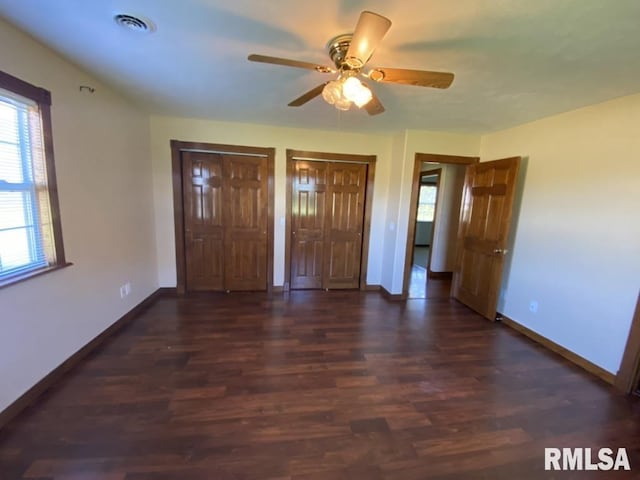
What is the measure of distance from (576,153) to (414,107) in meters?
1.56

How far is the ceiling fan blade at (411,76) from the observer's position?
4.99 feet

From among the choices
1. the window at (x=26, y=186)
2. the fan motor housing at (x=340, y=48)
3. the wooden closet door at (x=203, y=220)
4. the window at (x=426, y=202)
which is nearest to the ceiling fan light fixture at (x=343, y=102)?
the fan motor housing at (x=340, y=48)

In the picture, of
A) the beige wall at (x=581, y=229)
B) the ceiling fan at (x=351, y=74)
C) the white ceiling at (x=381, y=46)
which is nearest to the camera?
the white ceiling at (x=381, y=46)

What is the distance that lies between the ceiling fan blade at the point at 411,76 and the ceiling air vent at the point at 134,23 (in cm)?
124

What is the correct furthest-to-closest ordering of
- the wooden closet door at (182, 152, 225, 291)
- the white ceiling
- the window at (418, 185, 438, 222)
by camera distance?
the window at (418, 185, 438, 222)
the wooden closet door at (182, 152, 225, 291)
the white ceiling

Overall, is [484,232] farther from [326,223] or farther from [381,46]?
[381,46]

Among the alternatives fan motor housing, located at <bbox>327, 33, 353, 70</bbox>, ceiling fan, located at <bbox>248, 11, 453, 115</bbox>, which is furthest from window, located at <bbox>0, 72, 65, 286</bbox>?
fan motor housing, located at <bbox>327, 33, 353, 70</bbox>

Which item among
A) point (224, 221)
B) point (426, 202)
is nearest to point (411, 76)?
point (224, 221)

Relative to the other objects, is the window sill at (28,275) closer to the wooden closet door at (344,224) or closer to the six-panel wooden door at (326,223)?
the six-panel wooden door at (326,223)

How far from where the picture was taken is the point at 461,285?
400 centimetres

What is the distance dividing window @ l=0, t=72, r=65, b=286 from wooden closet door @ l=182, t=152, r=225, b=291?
1747 millimetres

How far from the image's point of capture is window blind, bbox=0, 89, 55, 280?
1704 millimetres

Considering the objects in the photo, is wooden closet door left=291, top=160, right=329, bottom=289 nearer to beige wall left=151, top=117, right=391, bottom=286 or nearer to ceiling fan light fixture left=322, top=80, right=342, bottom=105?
beige wall left=151, top=117, right=391, bottom=286

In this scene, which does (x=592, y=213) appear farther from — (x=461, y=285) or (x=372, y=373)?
(x=372, y=373)
